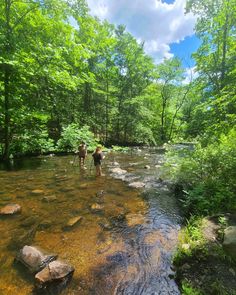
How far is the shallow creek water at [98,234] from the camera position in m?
2.87

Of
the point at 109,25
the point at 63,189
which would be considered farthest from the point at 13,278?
the point at 109,25

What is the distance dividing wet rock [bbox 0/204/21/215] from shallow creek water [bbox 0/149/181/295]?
0.17 m

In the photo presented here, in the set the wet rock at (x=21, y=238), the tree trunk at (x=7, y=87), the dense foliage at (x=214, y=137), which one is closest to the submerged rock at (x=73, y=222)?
the wet rock at (x=21, y=238)

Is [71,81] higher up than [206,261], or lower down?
higher up

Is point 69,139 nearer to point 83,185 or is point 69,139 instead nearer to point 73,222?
point 83,185

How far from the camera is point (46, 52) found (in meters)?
10.1

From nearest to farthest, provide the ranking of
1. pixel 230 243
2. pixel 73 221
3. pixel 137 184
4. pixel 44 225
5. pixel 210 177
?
1. pixel 230 243
2. pixel 44 225
3. pixel 73 221
4. pixel 210 177
5. pixel 137 184

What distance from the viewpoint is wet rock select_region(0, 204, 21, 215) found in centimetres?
489

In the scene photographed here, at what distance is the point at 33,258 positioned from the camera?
315 centimetres

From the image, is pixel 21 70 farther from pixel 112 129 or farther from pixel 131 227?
pixel 112 129

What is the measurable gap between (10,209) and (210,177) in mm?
5925

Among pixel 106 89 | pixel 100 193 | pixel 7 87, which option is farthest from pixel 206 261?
pixel 106 89

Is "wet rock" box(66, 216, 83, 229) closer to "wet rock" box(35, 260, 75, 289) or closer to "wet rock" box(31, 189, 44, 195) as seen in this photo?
"wet rock" box(35, 260, 75, 289)

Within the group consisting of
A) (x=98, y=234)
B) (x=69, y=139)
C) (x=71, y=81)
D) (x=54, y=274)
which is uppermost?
(x=71, y=81)
